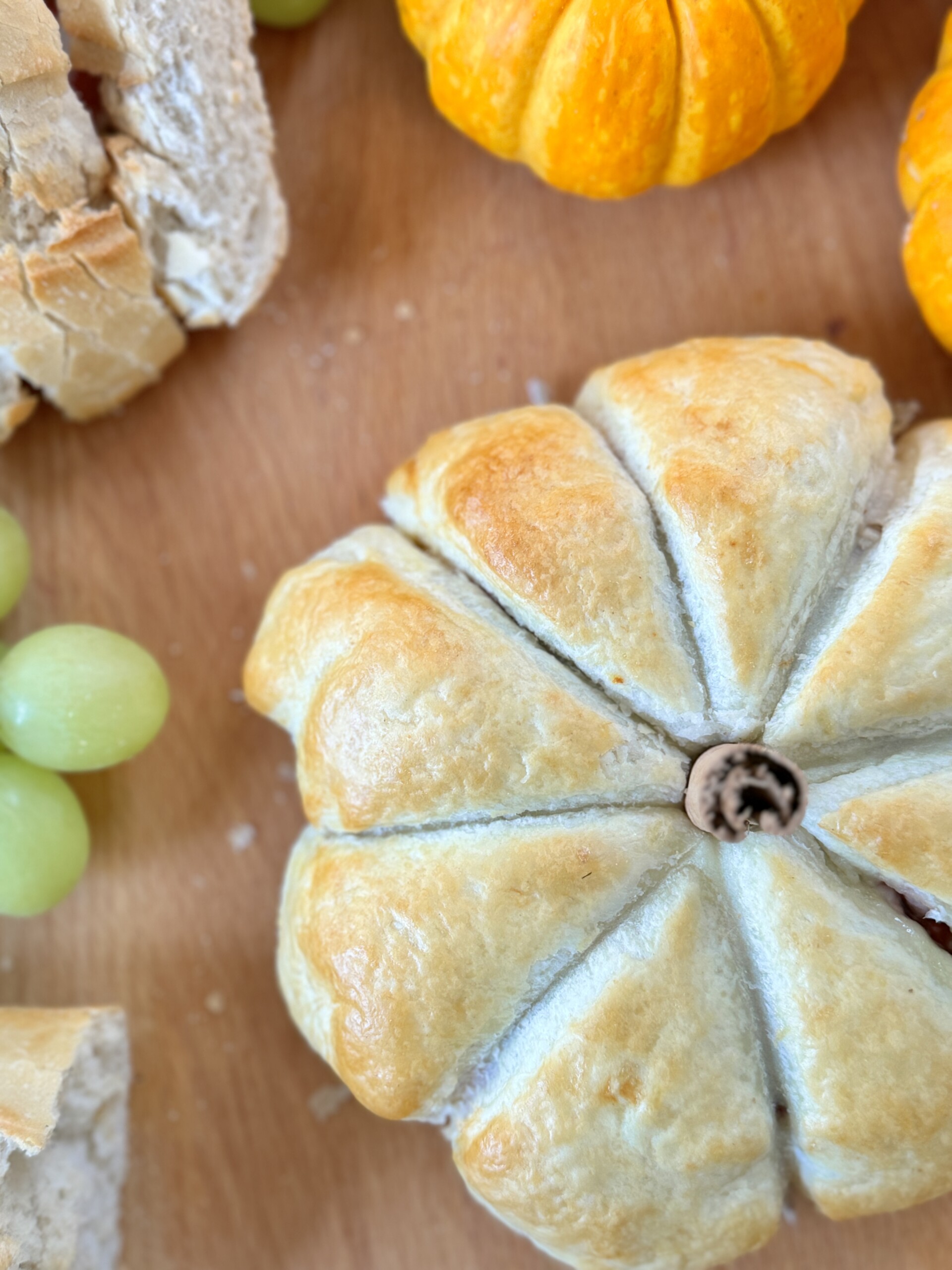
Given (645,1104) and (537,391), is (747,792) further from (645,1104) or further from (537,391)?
(537,391)

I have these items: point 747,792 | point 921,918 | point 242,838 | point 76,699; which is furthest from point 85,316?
point 921,918

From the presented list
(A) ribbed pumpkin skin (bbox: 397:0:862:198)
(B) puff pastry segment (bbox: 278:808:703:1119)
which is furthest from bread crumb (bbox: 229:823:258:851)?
(A) ribbed pumpkin skin (bbox: 397:0:862:198)

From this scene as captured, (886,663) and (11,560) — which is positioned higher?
(11,560)

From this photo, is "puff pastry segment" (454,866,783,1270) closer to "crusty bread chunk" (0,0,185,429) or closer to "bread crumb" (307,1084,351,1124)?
"bread crumb" (307,1084,351,1124)

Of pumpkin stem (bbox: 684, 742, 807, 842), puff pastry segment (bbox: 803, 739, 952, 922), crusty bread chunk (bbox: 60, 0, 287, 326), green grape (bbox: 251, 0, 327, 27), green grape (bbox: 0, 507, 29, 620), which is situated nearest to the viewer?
pumpkin stem (bbox: 684, 742, 807, 842)

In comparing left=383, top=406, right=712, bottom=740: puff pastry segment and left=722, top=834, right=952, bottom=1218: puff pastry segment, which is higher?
left=383, top=406, right=712, bottom=740: puff pastry segment

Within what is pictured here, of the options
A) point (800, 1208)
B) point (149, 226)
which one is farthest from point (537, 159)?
point (800, 1208)

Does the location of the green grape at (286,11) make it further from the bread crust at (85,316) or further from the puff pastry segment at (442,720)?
the puff pastry segment at (442,720)
